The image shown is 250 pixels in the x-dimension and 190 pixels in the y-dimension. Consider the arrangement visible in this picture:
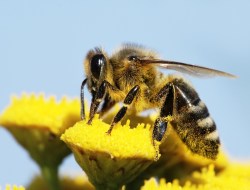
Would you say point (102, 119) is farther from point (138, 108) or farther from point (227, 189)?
point (227, 189)

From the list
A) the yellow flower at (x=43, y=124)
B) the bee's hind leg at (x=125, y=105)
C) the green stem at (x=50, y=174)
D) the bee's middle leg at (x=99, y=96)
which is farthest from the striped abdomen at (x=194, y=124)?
the green stem at (x=50, y=174)

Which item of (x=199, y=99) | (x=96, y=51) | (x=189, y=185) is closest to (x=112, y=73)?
(x=96, y=51)

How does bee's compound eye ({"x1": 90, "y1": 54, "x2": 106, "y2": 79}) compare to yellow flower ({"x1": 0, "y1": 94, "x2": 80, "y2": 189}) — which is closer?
bee's compound eye ({"x1": 90, "y1": 54, "x2": 106, "y2": 79})

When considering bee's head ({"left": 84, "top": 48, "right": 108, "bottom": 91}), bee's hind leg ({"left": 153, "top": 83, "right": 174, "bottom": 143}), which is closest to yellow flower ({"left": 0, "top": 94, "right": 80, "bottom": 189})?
bee's head ({"left": 84, "top": 48, "right": 108, "bottom": 91})

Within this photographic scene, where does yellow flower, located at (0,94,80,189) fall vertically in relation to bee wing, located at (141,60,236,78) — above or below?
above

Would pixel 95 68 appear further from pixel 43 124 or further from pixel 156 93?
pixel 43 124

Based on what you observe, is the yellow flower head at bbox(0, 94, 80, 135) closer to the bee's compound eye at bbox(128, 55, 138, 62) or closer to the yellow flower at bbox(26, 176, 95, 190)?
the bee's compound eye at bbox(128, 55, 138, 62)

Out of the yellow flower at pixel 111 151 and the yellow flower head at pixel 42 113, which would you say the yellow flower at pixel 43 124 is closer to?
the yellow flower head at pixel 42 113
